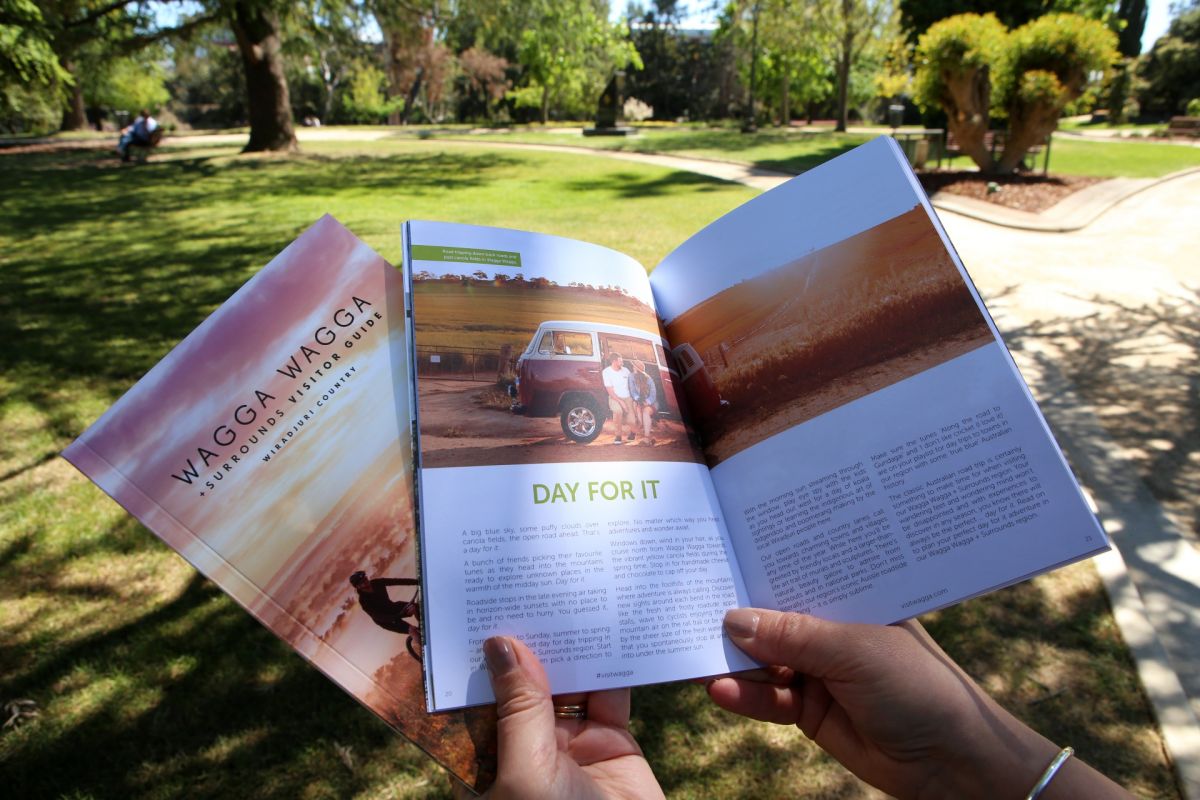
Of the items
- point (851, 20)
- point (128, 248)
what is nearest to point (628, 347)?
point (128, 248)

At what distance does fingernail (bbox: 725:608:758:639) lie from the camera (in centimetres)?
124

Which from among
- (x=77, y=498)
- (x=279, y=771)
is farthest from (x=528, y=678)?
(x=77, y=498)

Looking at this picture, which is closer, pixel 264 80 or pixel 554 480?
pixel 554 480

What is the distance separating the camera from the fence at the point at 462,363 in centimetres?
128

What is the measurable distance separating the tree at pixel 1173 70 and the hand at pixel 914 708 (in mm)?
44996

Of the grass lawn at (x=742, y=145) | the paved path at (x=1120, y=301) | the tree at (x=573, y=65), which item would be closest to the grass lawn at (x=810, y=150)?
the grass lawn at (x=742, y=145)

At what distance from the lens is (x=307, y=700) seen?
239cm

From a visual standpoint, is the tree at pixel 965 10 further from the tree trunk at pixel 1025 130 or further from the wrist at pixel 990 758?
the wrist at pixel 990 758

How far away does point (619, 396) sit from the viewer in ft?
4.57

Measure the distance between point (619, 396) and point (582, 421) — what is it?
3.8 inches

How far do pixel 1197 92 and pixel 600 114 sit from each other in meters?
30.0

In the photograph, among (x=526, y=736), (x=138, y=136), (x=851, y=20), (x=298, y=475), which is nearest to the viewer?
(x=526, y=736)

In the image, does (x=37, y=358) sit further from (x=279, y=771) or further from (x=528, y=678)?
(x=528, y=678)

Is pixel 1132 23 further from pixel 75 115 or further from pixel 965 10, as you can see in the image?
pixel 75 115
